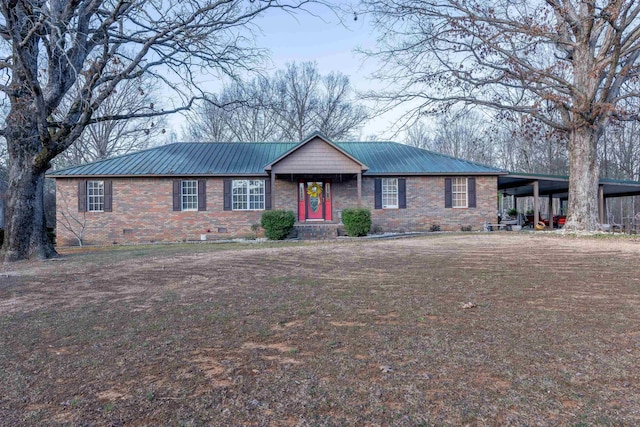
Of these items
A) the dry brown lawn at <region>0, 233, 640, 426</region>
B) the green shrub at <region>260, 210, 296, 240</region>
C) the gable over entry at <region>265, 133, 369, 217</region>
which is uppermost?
the gable over entry at <region>265, 133, 369, 217</region>

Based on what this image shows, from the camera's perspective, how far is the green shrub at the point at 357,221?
16.6 meters

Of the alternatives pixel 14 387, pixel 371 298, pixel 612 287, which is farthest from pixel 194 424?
pixel 612 287

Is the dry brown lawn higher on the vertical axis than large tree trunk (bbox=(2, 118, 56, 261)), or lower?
lower

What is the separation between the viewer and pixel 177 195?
1831 centimetres

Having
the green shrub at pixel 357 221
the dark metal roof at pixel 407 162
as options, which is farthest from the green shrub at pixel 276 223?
the dark metal roof at pixel 407 162

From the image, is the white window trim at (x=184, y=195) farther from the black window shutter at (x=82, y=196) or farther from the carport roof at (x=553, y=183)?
the carport roof at (x=553, y=183)

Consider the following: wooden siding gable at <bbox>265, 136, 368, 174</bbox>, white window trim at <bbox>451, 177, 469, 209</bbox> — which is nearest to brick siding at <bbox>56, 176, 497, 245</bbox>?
white window trim at <bbox>451, 177, 469, 209</bbox>

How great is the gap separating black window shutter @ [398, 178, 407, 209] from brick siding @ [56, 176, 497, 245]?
175 mm

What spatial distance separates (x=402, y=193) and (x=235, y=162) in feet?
27.0

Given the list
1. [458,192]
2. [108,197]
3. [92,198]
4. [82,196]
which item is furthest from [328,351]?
[82,196]

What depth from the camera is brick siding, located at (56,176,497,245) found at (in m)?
18.2

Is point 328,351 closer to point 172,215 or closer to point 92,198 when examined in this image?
point 172,215

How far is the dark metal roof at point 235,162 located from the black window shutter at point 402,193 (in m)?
0.52

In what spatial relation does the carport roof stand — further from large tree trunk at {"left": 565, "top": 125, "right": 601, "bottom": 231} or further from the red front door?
the red front door
